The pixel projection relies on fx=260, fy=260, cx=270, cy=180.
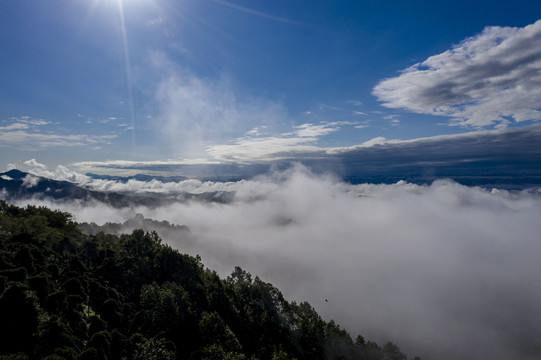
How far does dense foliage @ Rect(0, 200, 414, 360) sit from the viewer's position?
35.4 m

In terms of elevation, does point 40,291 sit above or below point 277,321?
above

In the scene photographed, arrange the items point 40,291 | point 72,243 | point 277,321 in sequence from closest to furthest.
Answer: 1. point 40,291
2. point 277,321
3. point 72,243

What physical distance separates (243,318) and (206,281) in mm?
14868

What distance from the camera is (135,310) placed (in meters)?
55.4

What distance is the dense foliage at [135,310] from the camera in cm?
3538

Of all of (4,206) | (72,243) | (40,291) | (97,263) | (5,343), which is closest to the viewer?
(5,343)

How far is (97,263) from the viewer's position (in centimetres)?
7794

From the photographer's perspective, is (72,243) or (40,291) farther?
(72,243)

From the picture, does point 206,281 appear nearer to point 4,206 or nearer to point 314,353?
point 314,353

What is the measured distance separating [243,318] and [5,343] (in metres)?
48.2

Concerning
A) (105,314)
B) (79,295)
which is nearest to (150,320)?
(105,314)

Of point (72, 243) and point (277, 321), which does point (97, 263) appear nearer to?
point (72, 243)

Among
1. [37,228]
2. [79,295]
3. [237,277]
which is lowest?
[237,277]

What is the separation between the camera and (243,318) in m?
69.1
